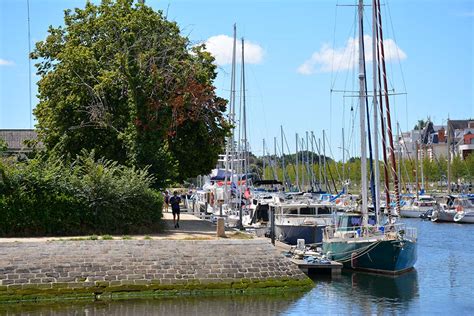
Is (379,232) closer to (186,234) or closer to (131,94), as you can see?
(186,234)

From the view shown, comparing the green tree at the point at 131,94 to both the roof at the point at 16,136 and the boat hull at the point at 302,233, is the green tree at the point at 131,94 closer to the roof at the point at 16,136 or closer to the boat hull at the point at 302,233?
the boat hull at the point at 302,233

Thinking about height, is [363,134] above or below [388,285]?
above

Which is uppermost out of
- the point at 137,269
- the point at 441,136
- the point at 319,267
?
the point at 441,136

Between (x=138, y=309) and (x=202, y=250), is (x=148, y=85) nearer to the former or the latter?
(x=202, y=250)

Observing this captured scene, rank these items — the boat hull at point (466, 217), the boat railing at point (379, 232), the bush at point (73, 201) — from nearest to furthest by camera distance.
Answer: the bush at point (73, 201) → the boat railing at point (379, 232) → the boat hull at point (466, 217)

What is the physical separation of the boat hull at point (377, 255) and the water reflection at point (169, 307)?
8.15 meters

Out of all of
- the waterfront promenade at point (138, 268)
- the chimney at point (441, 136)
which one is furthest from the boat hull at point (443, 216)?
the chimney at point (441, 136)

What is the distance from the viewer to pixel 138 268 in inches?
1253

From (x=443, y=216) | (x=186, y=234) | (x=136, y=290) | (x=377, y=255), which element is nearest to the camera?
(x=136, y=290)

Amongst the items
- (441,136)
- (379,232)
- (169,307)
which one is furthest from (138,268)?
(441,136)

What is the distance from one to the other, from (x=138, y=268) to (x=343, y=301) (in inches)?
303

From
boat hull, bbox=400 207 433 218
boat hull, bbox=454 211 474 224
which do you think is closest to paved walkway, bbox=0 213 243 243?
boat hull, bbox=454 211 474 224

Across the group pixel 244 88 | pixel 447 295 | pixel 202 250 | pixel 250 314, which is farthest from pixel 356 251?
pixel 244 88

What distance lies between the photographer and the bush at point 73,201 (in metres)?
35.2
